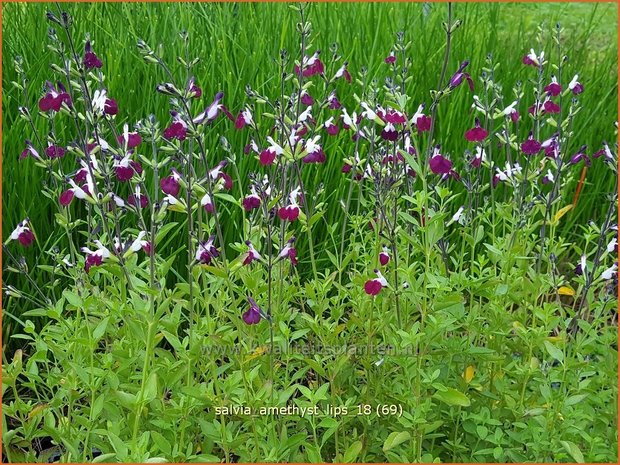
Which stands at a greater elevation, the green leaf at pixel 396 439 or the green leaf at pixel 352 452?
the green leaf at pixel 396 439

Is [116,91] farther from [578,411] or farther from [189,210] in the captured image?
[578,411]

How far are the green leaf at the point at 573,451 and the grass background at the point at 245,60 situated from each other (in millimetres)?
1620

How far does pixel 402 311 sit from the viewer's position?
2.59 m

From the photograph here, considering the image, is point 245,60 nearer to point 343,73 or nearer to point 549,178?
point 343,73

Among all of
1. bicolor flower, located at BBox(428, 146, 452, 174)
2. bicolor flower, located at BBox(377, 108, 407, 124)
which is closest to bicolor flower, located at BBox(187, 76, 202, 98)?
bicolor flower, located at BBox(377, 108, 407, 124)

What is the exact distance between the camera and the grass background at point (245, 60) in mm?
3693

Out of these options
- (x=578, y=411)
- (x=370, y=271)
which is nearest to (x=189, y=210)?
(x=370, y=271)

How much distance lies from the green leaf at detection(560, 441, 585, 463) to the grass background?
1.62 meters

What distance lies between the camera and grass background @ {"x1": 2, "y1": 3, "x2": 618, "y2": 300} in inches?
145

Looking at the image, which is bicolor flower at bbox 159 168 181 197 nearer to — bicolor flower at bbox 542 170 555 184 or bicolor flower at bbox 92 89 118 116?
bicolor flower at bbox 92 89 118 116

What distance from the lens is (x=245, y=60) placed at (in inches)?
161

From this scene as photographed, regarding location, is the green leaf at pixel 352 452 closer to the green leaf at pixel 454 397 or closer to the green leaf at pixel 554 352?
the green leaf at pixel 454 397

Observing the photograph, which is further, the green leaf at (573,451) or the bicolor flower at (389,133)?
the bicolor flower at (389,133)

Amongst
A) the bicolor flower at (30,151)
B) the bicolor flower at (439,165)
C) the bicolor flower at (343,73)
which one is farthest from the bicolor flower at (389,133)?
the bicolor flower at (30,151)
